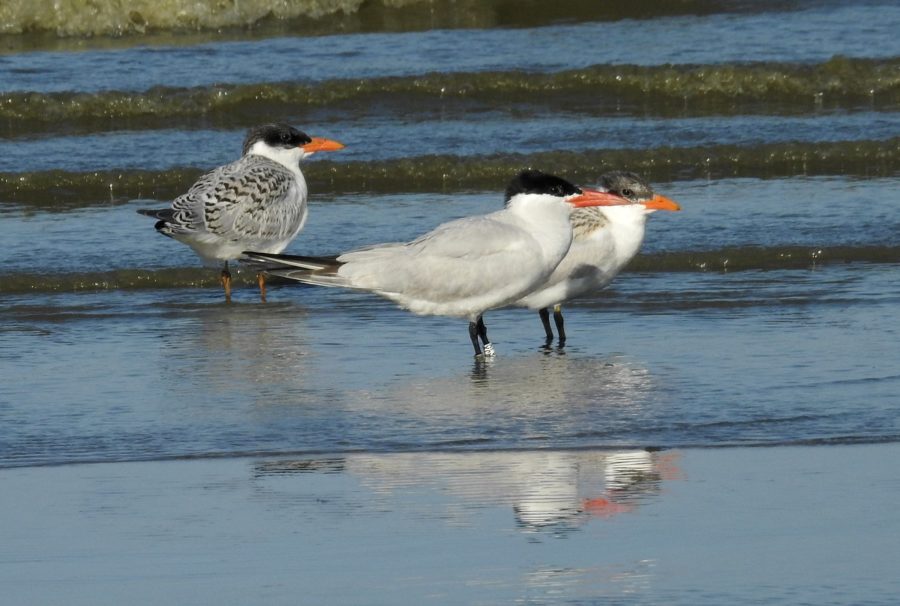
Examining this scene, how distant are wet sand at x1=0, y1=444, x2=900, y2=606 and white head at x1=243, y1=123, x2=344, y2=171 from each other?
451 centimetres

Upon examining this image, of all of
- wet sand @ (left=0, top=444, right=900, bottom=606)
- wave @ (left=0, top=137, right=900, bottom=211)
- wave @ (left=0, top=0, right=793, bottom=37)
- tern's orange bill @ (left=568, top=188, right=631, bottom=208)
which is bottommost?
wet sand @ (left=0, top=444, right=900, bottom=606)

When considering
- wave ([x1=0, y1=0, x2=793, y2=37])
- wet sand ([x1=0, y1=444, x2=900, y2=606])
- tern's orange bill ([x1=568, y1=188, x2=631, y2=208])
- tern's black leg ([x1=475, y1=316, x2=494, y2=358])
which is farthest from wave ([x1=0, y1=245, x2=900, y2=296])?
wave ([x1=0, y1=0, x2=793, y2=37])

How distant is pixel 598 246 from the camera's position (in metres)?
8.19

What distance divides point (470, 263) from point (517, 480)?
7.04 ft

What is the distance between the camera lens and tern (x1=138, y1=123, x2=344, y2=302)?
9.46m

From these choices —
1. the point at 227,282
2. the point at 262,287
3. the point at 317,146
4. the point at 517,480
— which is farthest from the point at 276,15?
the point at 517,480

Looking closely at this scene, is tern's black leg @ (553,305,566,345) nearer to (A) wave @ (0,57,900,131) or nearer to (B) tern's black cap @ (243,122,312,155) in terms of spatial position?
(B) tern's black cap @ (243,122,312,155)

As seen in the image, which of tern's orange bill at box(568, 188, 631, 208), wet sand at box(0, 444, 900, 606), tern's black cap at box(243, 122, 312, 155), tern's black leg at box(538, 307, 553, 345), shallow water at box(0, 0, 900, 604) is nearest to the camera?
wet sand at box(0, 444, 900, 606)

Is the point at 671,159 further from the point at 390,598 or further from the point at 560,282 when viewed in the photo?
the point at 390,598

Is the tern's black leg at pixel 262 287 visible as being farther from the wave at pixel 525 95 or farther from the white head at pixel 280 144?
the wave at pixel 525 95

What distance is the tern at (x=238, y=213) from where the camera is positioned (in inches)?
372

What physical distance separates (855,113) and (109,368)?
8734mm

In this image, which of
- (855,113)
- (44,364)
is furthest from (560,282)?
(855,113)

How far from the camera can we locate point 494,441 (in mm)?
6023
